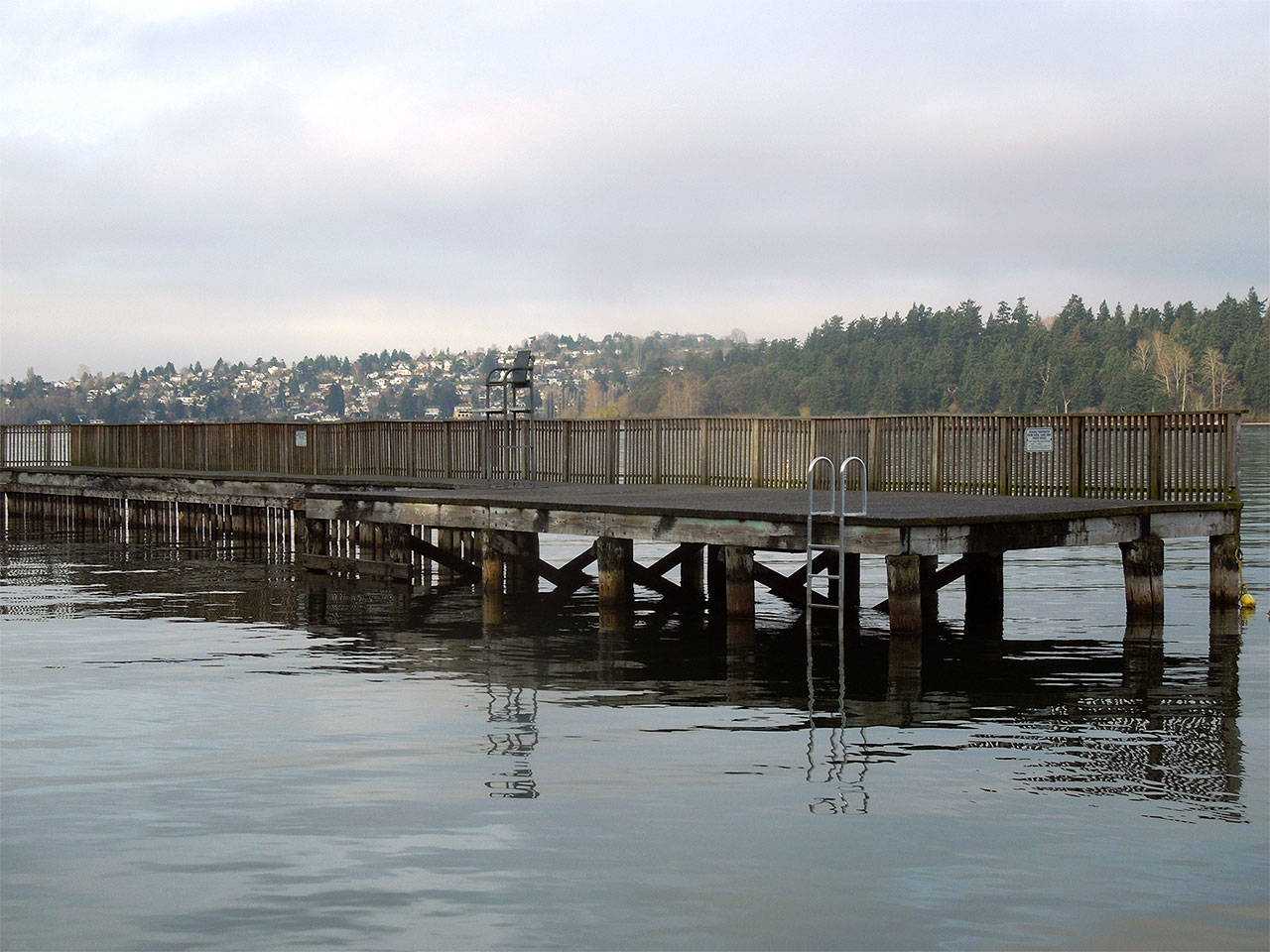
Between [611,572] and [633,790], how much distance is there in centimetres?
1246

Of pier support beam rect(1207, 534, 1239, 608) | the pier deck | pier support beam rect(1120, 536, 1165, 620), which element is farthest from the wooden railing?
pier support beam rect(1120, 536, 1165, 620)

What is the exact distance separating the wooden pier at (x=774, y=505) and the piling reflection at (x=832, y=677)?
0.95 metres

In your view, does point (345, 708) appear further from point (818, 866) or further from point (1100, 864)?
point (1100, 864)

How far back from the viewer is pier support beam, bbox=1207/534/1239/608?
23953mm

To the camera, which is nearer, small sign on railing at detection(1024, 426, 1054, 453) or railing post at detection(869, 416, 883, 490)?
small sign on railing at detection(1024, 426, 1054, 453)

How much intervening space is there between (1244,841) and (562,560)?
98.5ft

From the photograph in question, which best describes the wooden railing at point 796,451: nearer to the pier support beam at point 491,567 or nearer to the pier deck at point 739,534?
the pier deck at point 739,534

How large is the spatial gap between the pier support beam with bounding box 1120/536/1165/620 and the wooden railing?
1.57m

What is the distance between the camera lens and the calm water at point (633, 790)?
897 centimetres

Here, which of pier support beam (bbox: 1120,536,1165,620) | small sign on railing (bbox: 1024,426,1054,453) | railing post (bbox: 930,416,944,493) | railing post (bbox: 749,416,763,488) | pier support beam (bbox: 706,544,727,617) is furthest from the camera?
railing post (bbox: 749,416,763,488)

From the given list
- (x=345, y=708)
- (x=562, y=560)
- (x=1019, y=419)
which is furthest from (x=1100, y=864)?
(x=562, y=560)

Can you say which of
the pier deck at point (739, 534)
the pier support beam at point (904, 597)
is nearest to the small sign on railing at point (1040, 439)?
the pier deck at point (739, 534)

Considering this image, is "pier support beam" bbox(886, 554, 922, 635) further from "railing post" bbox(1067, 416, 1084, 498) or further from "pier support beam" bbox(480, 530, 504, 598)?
"pier support beam" bbox(480, 530, 504, 598)

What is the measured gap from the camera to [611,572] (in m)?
24.4
